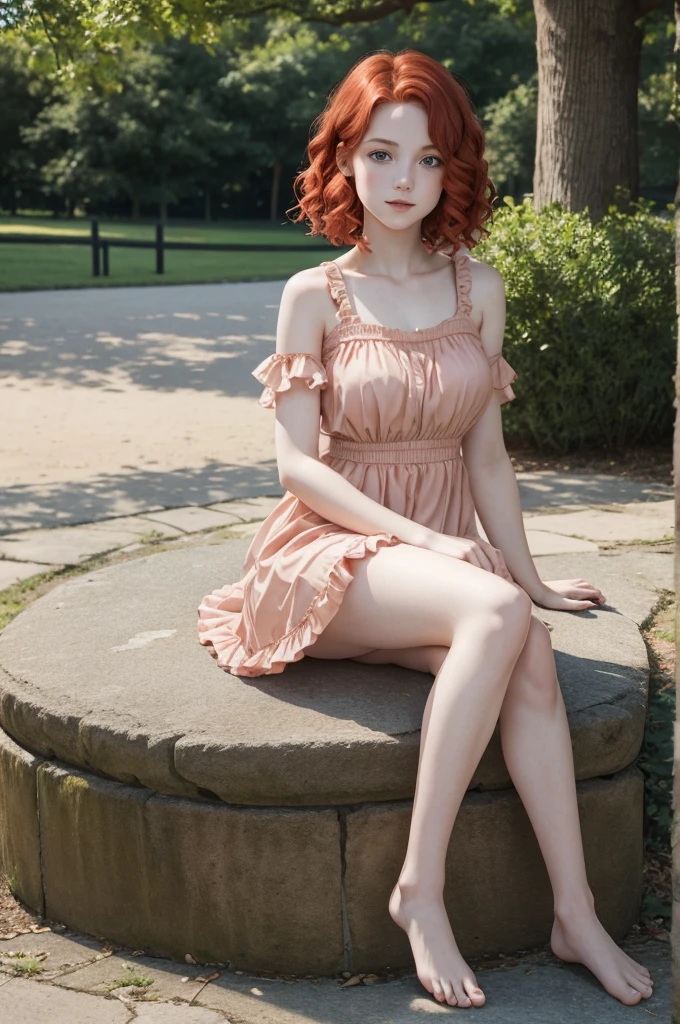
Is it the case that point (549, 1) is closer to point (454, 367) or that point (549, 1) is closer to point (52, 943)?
point (454, 367)

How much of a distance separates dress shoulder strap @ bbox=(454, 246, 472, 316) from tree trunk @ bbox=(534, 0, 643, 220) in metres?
4.57

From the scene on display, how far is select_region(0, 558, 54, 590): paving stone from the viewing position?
462 cm

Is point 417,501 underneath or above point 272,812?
above

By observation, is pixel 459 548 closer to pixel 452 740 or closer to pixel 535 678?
pixel 535 678

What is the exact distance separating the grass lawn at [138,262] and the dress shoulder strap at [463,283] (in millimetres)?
12095

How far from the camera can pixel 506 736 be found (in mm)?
2457

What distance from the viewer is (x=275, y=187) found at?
39.3 m

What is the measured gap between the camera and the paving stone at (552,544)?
4629 mm

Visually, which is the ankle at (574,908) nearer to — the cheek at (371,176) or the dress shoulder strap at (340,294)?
the dress shoulder strap at (340,294)

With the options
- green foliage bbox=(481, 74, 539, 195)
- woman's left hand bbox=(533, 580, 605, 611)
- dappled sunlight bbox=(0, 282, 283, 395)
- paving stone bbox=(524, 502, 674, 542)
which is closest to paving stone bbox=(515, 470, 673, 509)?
paving stone bbox=(524, 502, 674, 542)

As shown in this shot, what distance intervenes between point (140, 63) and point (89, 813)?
35.4 meters

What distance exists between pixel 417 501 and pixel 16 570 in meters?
2.30

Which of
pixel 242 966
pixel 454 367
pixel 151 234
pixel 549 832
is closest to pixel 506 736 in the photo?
pixel 549 832

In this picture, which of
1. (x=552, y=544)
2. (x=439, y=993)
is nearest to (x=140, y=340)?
(x=552, y=544)
